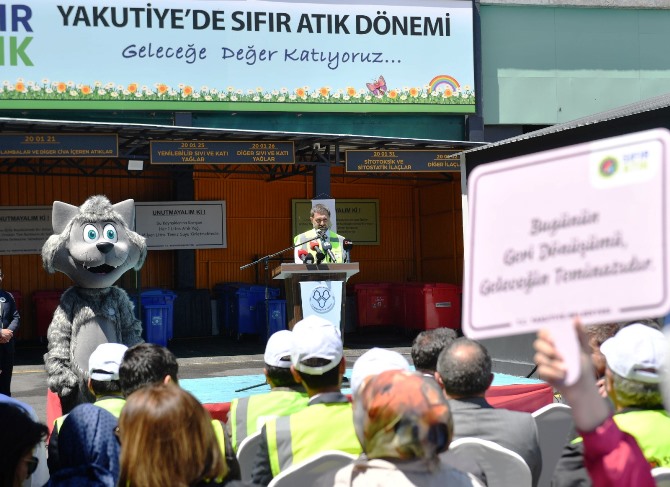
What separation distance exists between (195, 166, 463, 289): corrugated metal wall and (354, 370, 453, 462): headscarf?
17044 mm

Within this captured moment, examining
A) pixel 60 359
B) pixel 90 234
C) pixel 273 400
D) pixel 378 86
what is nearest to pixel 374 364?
pixel 273 400

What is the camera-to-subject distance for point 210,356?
1530 centimetres

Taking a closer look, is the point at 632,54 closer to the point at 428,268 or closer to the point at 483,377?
the point at 428,268

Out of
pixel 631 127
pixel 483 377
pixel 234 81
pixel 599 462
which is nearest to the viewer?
pixel 599 462

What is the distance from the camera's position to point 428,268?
21.4 m

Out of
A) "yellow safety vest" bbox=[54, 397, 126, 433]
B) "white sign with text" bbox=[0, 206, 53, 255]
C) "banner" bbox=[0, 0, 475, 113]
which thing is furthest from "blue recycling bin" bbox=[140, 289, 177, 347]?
"yellow safety vest" bbox=[54, 397, 126, 433]

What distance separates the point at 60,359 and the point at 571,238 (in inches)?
189

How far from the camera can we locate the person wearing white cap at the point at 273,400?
14.2 feet

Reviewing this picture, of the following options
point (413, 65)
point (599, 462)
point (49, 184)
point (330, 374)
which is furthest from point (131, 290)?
point (599, 462)

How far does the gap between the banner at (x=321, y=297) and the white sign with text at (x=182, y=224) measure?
10.3 m

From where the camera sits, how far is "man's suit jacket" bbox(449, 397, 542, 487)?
12.0 feet

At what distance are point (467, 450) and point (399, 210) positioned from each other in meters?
18.4

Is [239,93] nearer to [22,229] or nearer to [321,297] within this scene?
[22,229]

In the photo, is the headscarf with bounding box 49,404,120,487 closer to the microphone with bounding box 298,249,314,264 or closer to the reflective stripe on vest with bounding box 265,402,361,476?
the reflective stripe on vest with bounding box 265,402,361,476
